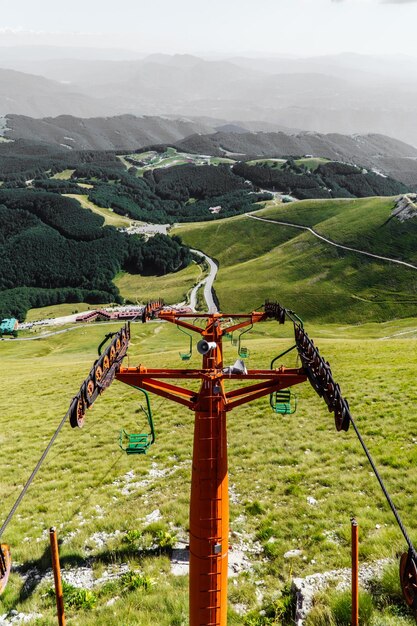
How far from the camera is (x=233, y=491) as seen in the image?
19.0 metres

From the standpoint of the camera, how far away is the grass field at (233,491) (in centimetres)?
1334

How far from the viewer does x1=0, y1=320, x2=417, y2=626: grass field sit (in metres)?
13.3

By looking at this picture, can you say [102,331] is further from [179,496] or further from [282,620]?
[282,620]

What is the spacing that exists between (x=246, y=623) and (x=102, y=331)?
5180 inches

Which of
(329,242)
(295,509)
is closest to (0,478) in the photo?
(295,509)

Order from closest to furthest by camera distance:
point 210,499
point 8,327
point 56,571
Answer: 1. point 210,499
2. point 56,571
3. point 8,327

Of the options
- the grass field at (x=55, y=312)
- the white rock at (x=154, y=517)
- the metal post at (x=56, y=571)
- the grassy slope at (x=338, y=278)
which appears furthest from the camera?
A: the grass field at (x=55, y=312)

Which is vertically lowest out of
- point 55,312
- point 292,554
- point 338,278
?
point 55,312

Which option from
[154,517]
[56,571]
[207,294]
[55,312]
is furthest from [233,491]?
[55,312]

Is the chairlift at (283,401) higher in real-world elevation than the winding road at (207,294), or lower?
higher

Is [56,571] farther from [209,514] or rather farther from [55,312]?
[55,312]

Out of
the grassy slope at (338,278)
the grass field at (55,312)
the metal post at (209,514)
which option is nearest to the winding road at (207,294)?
the grassy slope at (338,278)

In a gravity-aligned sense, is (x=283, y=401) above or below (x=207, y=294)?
above

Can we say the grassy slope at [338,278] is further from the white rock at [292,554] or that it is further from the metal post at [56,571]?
the metal post at [56,571]
